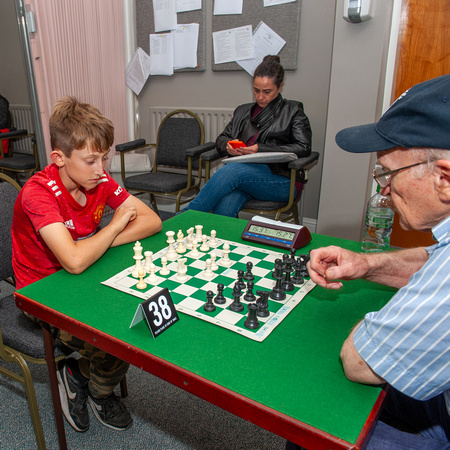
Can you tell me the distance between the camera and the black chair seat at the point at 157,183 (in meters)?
3.16

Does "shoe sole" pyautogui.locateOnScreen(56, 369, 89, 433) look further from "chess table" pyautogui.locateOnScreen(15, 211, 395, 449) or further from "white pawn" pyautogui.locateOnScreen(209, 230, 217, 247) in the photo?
"white pawn" pyautogui.locateOnScreen(209, 230, 217, 247)

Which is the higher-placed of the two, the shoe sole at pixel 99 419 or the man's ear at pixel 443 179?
the man's ear at pixel 443 179

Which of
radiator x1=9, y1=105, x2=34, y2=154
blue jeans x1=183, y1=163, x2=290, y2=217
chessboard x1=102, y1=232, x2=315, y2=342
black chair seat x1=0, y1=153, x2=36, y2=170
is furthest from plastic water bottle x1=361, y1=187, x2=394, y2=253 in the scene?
radiator x1=9, y1=105, x2=34, y2=154

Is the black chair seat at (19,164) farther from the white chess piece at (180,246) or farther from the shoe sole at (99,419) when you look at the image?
the white chess piece at (180,246)

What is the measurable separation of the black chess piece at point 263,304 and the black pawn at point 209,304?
0.38 ft

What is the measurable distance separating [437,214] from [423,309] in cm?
25

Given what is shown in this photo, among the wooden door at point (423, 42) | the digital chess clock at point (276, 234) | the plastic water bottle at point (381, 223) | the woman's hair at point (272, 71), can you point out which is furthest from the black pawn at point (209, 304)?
the wooden door at point (423, 42)

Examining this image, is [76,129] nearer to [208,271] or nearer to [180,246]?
[180,246]

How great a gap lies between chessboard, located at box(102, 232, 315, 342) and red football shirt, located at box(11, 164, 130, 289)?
1.26 feet

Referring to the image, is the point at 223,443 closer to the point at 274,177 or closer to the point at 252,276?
the point at 252,276

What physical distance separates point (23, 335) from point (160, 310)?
0.68m

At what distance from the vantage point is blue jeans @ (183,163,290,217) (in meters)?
2.61

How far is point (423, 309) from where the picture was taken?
0.64m

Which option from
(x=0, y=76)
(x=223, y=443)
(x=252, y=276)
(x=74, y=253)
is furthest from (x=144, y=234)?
(x=0, y=76)
